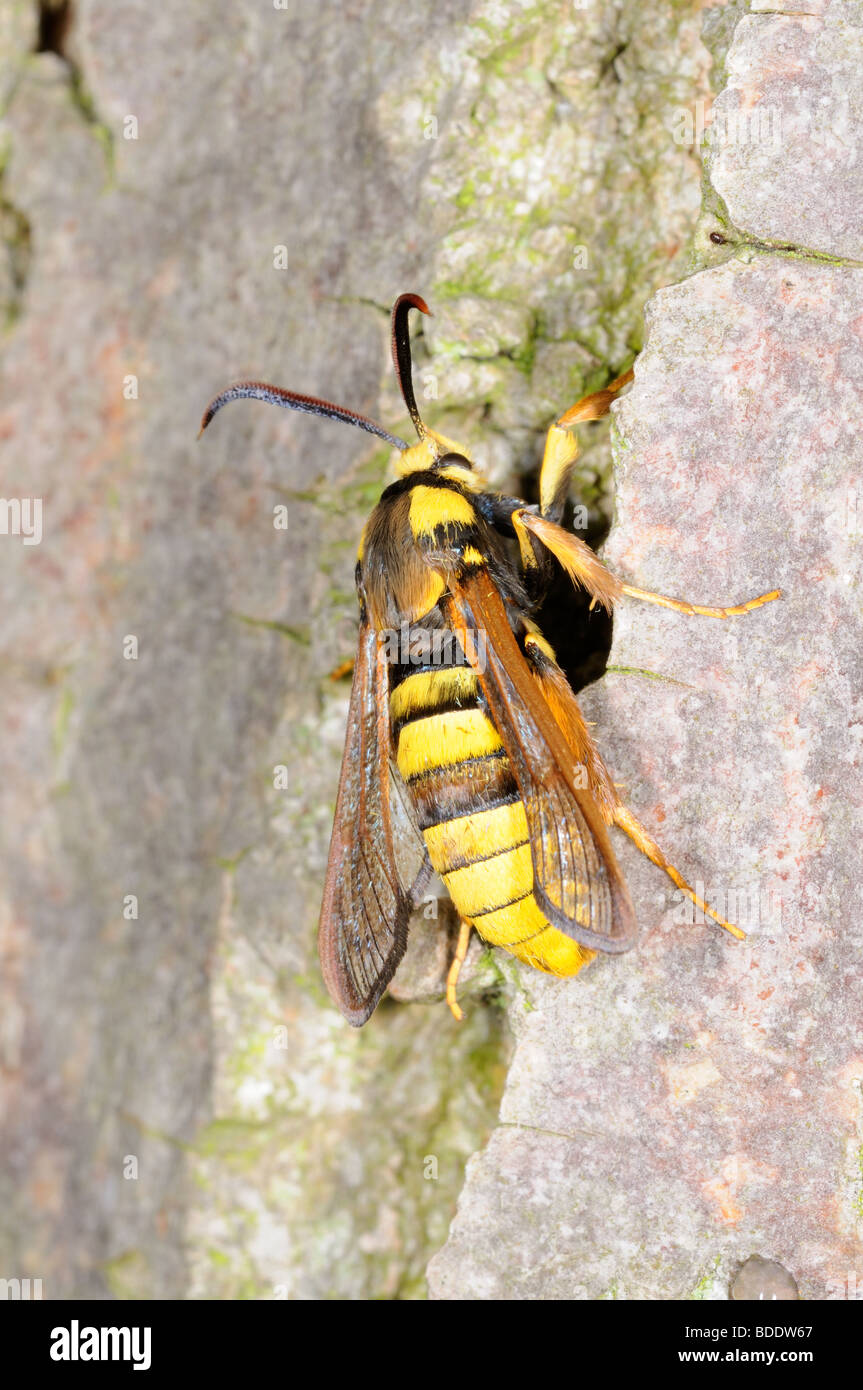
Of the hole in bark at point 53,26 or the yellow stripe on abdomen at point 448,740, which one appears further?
the hole in bark at point 53,26

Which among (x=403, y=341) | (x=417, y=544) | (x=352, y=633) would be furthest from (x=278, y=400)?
(x=352, y=633)

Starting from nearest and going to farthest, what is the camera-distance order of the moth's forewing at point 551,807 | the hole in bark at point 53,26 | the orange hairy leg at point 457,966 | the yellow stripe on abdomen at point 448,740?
the moth's forewing at point 551,807 < the yellow stripe on abdomen at point 448,740 < the orange hairy leg at point 457,966 < the hole in bark at point 53,26

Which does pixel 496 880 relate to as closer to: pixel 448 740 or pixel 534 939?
pixel 534 939

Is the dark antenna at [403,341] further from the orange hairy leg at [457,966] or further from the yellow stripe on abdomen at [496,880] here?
the orange hairy leg at [457,966]

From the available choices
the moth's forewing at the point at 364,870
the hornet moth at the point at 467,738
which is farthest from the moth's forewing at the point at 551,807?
the moth's forewing at the point at 364,870

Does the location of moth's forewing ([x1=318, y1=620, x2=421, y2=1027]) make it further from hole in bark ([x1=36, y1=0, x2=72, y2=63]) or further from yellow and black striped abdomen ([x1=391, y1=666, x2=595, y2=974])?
hole in bark ([x1=36, y1=0, x2=72, y2=63])

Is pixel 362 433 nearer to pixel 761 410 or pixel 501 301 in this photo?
pixel 501 301

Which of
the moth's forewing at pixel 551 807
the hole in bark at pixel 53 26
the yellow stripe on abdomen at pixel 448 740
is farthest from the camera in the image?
the hole in bark at pixel 53 26

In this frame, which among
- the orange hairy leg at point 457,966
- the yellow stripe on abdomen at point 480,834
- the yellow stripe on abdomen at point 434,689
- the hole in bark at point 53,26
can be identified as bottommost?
the orange hairy leg at point 457,966
